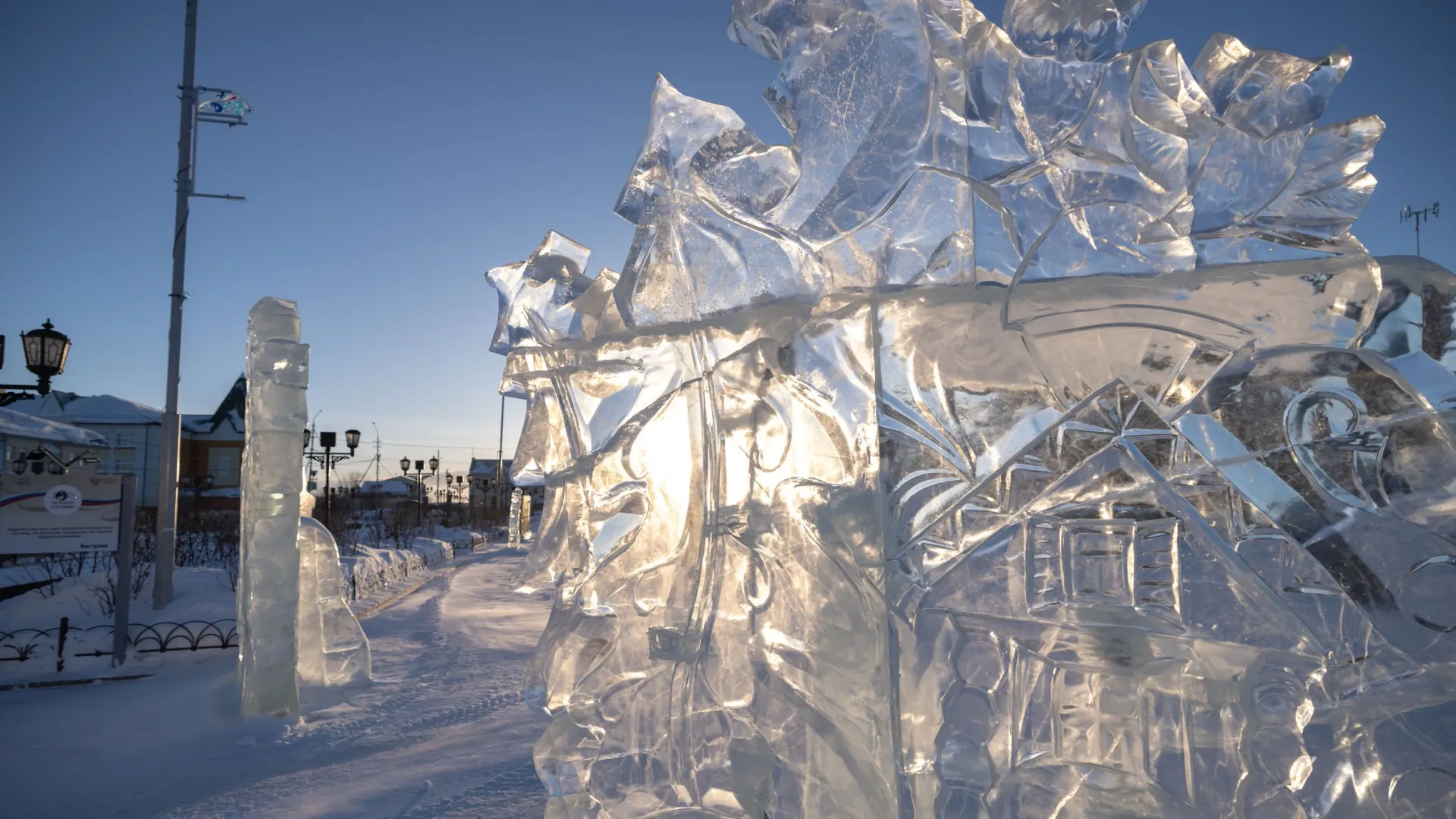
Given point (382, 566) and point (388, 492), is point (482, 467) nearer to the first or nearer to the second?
point (388, 492)

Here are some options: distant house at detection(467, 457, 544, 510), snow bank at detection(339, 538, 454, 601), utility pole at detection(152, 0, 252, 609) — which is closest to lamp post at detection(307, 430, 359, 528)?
snow bank at detection(339, 538, 454, 601)

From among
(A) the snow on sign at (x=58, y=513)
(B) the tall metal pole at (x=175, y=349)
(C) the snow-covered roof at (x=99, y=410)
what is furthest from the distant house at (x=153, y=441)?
(A) the snow on sign at (x=58, y=513)

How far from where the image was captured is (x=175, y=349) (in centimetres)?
889

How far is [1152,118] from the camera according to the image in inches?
72.8

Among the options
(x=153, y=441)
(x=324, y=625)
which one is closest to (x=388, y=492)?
(x=153, y=441)

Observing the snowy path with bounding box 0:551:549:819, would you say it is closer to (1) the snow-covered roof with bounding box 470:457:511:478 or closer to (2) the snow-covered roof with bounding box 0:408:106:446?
(2) the snow-covered roof with bounding box 0:408:106:446

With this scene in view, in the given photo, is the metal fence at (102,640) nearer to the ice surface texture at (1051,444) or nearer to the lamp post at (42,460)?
the lamp post at (42,460)

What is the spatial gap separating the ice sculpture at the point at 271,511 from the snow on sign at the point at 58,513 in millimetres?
2708

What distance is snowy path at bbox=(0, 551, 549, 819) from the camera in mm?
3873

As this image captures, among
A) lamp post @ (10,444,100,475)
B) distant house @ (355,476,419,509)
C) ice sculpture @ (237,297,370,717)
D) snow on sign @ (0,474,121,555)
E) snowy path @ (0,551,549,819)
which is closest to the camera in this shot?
snowy path @ (0,551,549,819)

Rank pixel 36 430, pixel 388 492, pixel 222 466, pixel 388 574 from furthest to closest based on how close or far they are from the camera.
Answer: pixel 388 492, pixel 222 466, pixel 388 574, pixel 36 430

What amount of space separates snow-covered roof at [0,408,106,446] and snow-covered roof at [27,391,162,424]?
57.7ft

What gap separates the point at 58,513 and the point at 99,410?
86.8 ft

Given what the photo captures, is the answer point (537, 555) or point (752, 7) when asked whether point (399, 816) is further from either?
point (752, 7)
